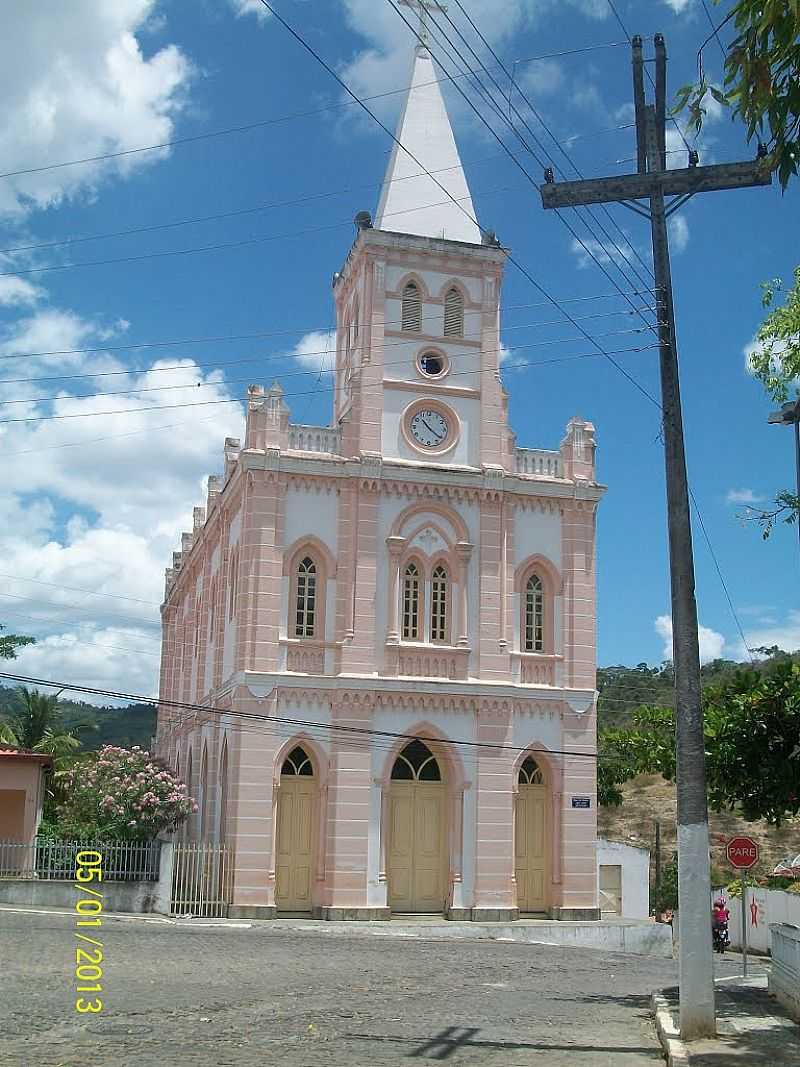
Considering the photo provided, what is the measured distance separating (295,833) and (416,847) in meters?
2.69

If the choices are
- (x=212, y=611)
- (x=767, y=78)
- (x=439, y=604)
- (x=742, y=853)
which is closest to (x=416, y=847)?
(x=439, y=604)

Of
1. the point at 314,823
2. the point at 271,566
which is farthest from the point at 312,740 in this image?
the point at 271,566

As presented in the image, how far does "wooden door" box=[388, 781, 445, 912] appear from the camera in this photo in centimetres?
2658

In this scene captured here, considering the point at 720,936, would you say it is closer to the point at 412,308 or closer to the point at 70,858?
the point at 70,858

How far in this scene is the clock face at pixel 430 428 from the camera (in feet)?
92.5

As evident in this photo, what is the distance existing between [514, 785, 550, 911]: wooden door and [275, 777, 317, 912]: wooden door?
467cm

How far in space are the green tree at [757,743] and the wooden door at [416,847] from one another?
12.0 m

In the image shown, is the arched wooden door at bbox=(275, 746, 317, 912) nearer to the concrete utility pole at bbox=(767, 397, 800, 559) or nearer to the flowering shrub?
the flowering shrub

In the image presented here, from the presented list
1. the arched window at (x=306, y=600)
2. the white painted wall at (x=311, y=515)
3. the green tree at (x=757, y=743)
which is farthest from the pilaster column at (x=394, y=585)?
the green tree at (x=757, y=743)

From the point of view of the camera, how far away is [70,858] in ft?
84.6

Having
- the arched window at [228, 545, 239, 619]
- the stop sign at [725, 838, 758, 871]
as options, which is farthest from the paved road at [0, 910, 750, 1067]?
the arched window at [228, 545, 239, 619]
